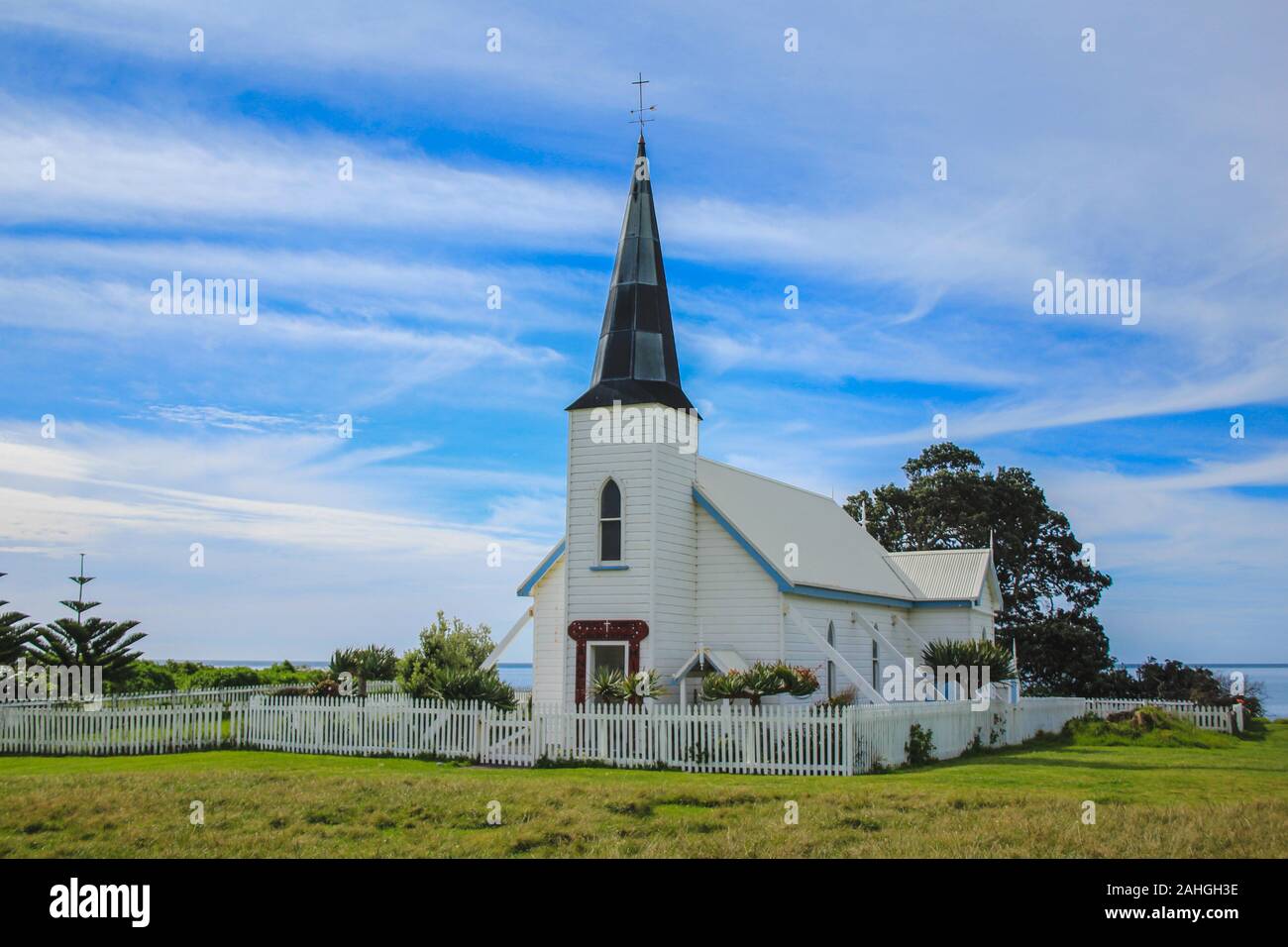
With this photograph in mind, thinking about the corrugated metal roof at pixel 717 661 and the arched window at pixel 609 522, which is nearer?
the corrugated metal roof at pixel 717 661

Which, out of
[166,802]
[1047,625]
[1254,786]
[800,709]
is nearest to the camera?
[166,802]

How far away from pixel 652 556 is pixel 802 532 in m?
8.51

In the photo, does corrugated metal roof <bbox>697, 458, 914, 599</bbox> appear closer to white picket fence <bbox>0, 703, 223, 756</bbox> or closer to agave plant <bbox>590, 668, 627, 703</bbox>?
agave plant <bbox>590, 668, 627, 703</bbox>

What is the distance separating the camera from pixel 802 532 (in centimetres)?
3369

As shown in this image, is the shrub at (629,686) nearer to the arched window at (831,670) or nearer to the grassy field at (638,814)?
the grassy field at (638,814)

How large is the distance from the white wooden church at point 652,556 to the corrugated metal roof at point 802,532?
11cm

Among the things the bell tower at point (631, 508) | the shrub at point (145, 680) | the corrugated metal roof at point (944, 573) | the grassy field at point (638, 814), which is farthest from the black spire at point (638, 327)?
the shrub at point (145, 680)

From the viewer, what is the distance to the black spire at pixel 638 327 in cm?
2767

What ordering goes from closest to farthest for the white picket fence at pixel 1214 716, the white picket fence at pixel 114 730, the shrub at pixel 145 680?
the white picket fence at pixel 114 730, the white picket fence at pixel 1214 716, the shrub at pixel 145 680
